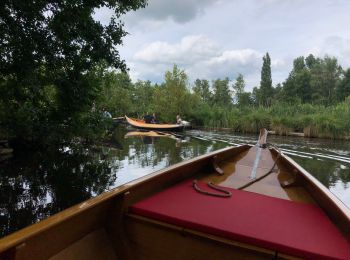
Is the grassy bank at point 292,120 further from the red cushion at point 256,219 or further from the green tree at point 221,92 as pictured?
the red cushion at point 256,219

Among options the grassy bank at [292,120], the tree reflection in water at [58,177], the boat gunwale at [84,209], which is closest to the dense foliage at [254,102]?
the grassy bank at [292,120]

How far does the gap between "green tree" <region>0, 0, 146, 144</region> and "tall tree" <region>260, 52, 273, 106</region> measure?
48.2 m

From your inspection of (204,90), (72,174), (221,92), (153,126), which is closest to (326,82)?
(221,92)

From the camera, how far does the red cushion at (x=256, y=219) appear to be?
2115 millimetres

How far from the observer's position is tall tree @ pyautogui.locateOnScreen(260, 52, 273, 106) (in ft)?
177

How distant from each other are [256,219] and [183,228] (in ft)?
1.73

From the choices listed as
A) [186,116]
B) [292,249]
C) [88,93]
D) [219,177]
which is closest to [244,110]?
[186,116]

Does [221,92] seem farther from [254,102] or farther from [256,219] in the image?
[256,219]

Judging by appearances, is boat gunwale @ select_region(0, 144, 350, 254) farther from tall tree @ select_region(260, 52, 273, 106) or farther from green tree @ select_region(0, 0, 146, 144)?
tall tree @ select_region(260, 52, 273, 106)

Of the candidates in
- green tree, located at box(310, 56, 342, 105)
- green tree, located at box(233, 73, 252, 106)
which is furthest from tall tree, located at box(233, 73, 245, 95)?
green tree, located at box(310, 56, 342, 105)

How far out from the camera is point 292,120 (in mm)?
23734

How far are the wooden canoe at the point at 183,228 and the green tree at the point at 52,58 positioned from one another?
4215 mm

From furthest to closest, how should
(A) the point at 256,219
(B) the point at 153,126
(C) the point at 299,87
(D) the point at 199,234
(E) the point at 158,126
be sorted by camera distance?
(C) the point at 299,87 → (B) the point at 153,126 → (E) the point at 158,126 → (A) the point at 256,219 → (D) the point at 199,234

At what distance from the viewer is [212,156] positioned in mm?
4754
